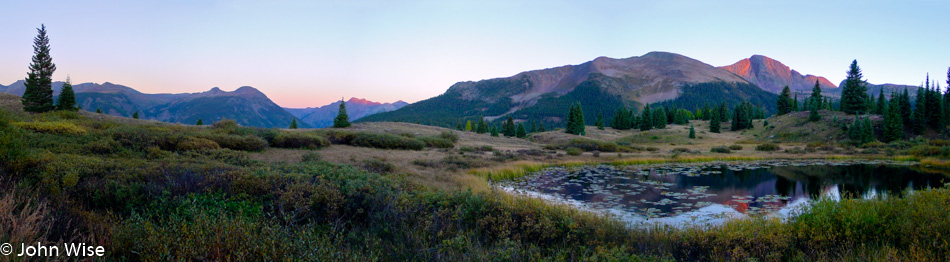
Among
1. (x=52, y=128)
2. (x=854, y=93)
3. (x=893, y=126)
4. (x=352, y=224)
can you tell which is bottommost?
(x=352, y=224)

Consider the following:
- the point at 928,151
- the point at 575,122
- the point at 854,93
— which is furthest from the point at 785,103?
the point at 928,151

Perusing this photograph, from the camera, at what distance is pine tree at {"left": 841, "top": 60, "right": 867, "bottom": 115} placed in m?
57.2

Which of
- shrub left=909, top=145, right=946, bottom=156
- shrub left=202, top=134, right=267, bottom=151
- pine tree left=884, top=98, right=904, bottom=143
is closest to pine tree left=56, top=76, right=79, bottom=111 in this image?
shrub left=202, top=134, right=267, bottom=151

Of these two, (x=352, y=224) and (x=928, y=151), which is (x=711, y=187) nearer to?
(x=352, y=224)

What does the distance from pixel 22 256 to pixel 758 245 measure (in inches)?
306

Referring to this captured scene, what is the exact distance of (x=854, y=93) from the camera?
57.9 m

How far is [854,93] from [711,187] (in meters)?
62.0

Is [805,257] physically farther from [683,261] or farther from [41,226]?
[41,226]

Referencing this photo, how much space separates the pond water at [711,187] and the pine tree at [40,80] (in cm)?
4505

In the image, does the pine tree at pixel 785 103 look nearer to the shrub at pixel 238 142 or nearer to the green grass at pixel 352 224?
the green grass at pixel 352 224

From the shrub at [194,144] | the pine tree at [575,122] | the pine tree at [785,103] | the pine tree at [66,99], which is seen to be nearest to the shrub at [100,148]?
the shrub at [194,144]

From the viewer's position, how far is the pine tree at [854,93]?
57219 mm

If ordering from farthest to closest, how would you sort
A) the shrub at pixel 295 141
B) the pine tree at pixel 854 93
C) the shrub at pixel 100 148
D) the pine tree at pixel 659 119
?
the pine tree at pixel 659 119 < the pine tree at pixel 854 93 < the shrub at pixel 295 141 < the shrub at pixel 100 148

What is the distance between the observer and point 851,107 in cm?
5794
